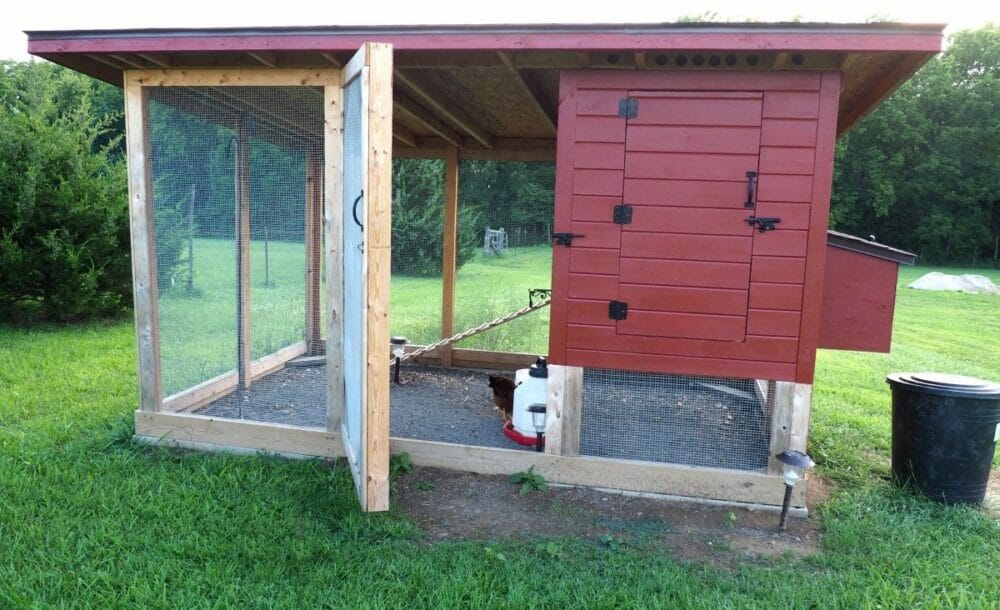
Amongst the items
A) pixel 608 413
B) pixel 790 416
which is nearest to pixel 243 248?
pixel 608 413

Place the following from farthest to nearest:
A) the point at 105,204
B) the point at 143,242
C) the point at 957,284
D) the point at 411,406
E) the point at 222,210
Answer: the point at 957,284 → the point at 105,204 → the point at 411,406 → the point at 222,210 → the point at 143,242

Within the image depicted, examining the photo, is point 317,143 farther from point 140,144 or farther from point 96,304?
point 96,304

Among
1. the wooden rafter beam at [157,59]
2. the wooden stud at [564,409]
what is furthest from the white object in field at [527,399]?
the wooden rafter beam at [157,59]

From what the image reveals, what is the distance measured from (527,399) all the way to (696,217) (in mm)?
1368

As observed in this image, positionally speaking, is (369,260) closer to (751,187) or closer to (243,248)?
(751,187)

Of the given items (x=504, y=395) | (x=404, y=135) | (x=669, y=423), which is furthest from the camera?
(x=404, y=135)

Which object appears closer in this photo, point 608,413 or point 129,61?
point 129,61

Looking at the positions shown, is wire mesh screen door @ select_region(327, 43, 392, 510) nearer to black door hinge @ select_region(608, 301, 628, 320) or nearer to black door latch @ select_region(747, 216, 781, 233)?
black door hinge @ select_region(608, 301, 628, 320)

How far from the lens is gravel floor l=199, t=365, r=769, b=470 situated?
3.62m

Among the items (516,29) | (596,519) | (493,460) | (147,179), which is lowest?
(596,519)

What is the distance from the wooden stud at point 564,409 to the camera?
3.45 m

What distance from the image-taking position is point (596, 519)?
10.2ft

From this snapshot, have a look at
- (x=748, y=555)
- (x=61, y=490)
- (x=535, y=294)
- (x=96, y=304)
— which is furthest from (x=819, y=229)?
(x=96, y=304)

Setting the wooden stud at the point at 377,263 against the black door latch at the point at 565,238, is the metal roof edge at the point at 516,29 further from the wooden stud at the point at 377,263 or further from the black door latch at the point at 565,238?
the black door latch at the point at 565,238
